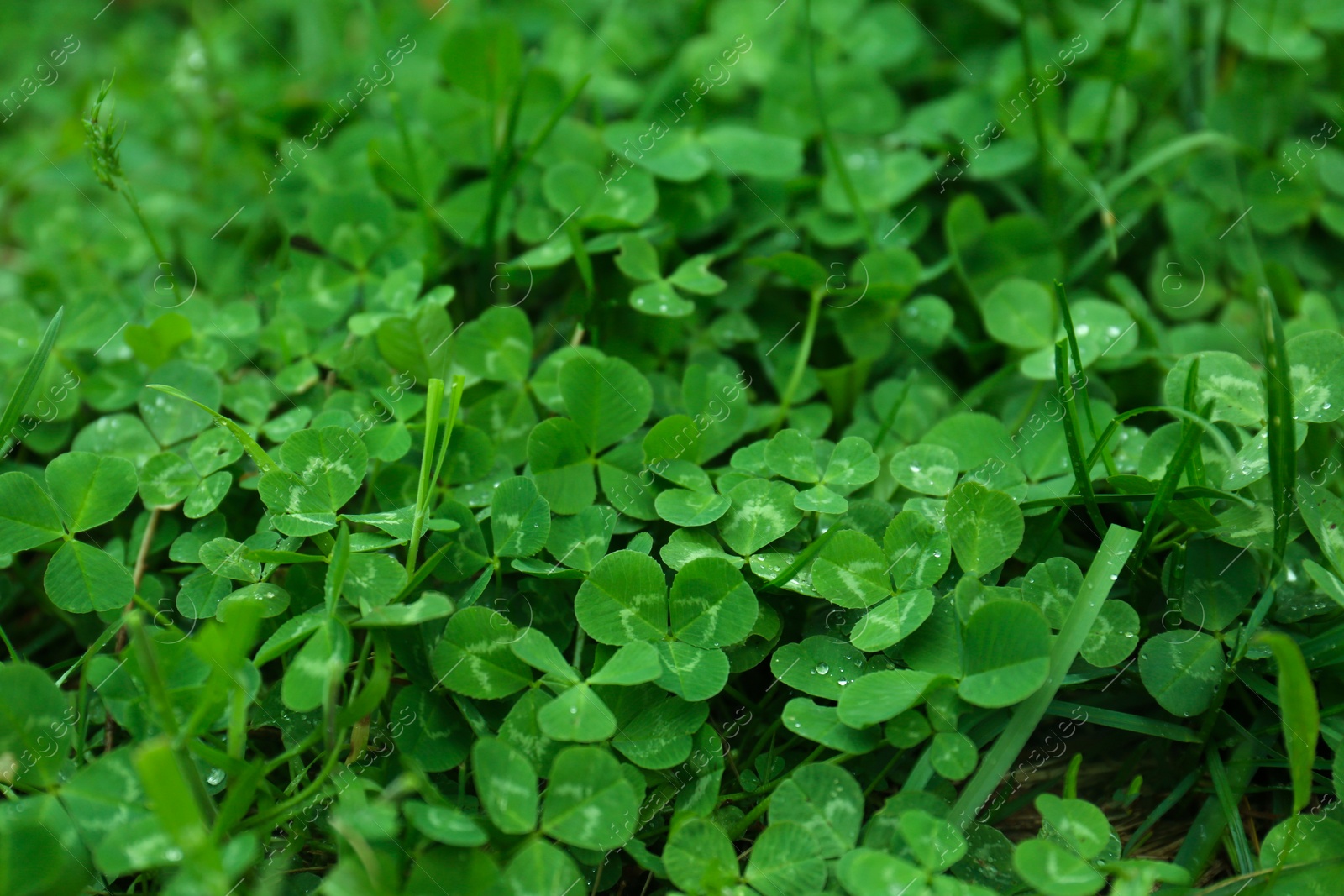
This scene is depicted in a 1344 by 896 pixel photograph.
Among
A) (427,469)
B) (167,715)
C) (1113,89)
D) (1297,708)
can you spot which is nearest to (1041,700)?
(1297,708)

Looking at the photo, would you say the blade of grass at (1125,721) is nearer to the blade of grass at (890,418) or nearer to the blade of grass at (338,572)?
the blade of grass at (890,418)

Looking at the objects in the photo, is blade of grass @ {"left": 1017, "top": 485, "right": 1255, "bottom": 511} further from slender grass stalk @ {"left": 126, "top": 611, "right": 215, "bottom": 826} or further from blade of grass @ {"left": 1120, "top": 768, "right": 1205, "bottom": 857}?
slender grass stalk @ {"left": 126, "top": 611, "right": 215, "bottom": 826}

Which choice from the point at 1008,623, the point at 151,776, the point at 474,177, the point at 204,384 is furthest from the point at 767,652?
the point at 474,177

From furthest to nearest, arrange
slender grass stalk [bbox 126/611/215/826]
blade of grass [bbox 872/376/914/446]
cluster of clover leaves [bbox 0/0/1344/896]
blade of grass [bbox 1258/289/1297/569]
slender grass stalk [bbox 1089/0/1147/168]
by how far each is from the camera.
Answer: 1. slender grass stalk [bbox 1089/0/1147/168]
2. blade of grass [bbox 872/376/914/446]
3. blade of grass [bbox 1258/289/1297/569]
4. cluster of clover leaves [bbox 0/0/1344/896]
5. slender grass stalk [bbox 126/611/215/826]

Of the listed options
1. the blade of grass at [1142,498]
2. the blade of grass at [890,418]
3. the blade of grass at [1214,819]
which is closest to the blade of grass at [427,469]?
the blade of grass at [890,418]

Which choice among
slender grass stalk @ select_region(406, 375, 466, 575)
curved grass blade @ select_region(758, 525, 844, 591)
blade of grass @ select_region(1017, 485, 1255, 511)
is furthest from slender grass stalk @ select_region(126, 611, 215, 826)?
blade of grass @ select_region(1017, 485, 1255, 511)

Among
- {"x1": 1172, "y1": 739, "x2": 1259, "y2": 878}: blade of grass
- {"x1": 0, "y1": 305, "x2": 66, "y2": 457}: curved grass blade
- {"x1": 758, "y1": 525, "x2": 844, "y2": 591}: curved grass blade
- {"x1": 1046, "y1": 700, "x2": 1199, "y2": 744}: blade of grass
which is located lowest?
{"x1": 1172, "y1": 739, "x2": 1259, "y2": 878}: blade of grass
